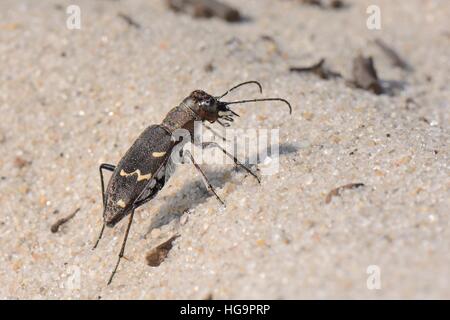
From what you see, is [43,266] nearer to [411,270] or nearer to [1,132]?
[1,132]

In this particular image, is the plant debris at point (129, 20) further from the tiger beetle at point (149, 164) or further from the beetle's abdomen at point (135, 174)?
the beetle's abdomen at point (135, 174)

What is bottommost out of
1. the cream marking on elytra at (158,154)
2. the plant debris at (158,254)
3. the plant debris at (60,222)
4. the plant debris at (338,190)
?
the plant debris at (60,222)

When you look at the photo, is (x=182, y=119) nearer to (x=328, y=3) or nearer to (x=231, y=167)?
(x=231, y=167)

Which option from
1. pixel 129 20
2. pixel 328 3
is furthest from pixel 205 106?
pixel 328 3

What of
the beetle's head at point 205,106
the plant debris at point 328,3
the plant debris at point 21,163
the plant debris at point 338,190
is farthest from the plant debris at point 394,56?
the plant debris at point 21,163

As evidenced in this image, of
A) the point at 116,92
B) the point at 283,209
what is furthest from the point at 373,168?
the point at 116,92
